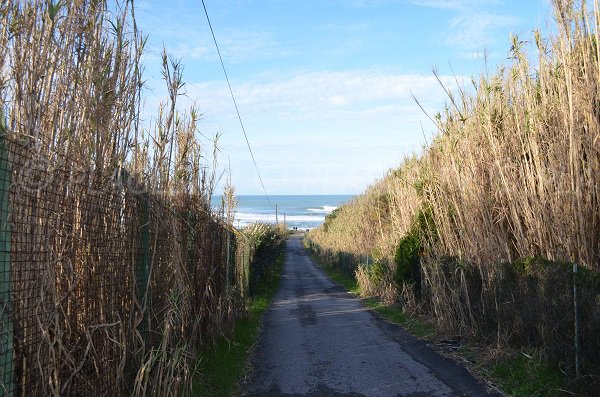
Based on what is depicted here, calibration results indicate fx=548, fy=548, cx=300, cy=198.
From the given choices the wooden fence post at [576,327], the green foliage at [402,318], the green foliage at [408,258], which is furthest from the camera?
the green foliage at [408,258]

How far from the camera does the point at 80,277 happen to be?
13.3ft

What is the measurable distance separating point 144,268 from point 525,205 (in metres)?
5.16

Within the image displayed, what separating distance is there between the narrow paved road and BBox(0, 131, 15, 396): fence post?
3.90 meters

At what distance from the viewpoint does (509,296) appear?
25.7 feet

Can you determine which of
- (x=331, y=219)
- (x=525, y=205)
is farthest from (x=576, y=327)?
(x=331, y=219)

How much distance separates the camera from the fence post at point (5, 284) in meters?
3.03

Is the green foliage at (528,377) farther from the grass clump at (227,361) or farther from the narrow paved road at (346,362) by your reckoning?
the grass clump at (227,361)

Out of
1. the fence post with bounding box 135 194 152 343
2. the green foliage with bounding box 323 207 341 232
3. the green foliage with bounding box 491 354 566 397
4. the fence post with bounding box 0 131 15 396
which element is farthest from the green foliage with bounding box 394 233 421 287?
the green foliage with bounding box 323 207 341 232

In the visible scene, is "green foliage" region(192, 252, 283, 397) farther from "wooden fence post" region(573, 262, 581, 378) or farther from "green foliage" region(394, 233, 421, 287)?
"wooden fence post" region(573, 262, 581, 378)

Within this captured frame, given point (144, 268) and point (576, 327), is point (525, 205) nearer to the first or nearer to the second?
point (576, 327)

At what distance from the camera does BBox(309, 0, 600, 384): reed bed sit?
645 centimetres

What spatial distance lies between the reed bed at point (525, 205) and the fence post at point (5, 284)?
520 centimetres

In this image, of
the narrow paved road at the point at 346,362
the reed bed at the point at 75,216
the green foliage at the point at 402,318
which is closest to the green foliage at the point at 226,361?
the narrow paved road at the point at 346,362

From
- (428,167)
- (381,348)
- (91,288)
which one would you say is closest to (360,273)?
(428,167)
